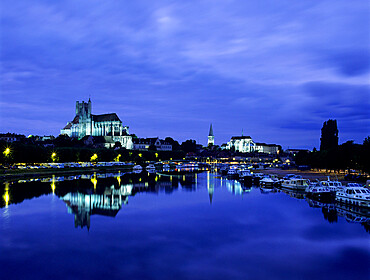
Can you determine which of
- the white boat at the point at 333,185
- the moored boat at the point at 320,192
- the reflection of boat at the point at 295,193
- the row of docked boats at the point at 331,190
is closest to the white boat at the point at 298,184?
the row of docked boats at the point at 331,190

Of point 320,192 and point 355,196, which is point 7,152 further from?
point 355,196

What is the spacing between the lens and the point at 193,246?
75.9 ft

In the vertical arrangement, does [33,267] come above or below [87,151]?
below

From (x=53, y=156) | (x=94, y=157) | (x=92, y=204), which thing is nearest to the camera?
(x=92, y=204)

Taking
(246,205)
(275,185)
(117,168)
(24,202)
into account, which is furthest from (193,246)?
(117,168)

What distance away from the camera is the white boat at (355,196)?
35.0 m

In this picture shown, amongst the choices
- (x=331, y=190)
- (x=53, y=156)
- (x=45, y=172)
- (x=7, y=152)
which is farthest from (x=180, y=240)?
(x=53, y=156)

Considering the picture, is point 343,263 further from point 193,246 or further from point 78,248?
point 78,248

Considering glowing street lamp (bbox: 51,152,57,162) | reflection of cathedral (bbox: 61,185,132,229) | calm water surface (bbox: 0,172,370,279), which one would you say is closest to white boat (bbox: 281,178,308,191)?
calm water surface (bbox: 0,172,370,279)

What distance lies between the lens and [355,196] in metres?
36.1

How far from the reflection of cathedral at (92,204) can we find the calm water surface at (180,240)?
11 cm

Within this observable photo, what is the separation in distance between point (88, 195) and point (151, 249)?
27841 millimetres

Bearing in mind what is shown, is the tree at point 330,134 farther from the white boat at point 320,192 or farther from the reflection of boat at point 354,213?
the reflection of boat at point 354,213

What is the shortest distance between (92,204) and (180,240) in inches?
756
